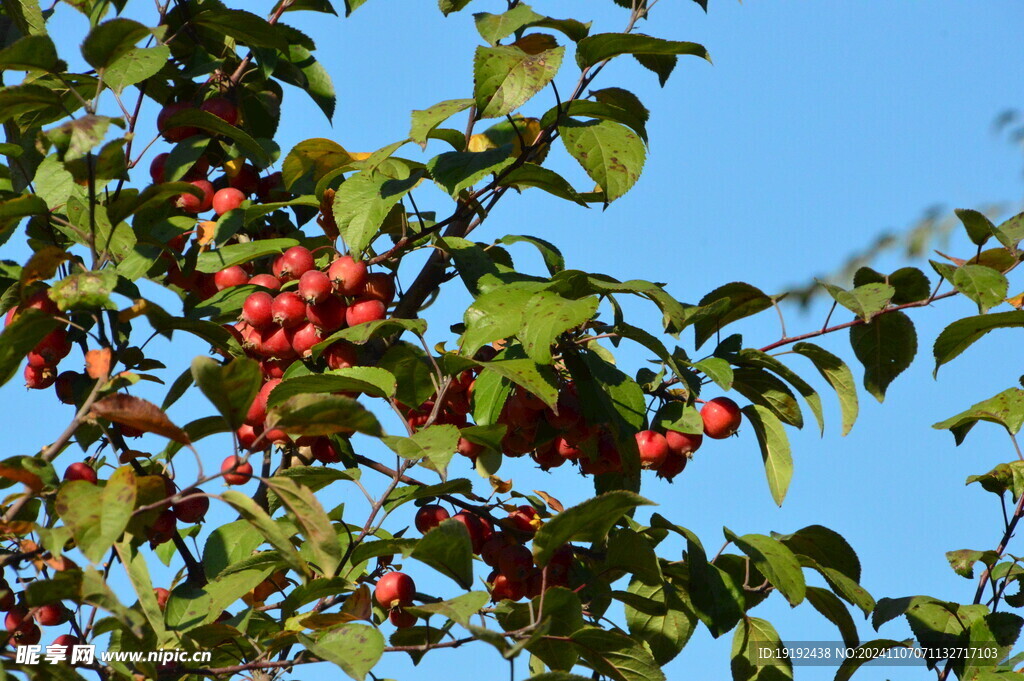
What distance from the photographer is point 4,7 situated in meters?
2.39

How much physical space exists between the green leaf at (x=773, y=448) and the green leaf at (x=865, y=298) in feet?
1.03

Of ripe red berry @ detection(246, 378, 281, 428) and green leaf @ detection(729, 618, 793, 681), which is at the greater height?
ripe red berry @ detection(246, 378, 281, 428)

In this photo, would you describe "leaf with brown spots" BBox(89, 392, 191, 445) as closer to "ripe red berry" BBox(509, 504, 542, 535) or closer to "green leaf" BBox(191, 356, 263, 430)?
"green leaf" BBox(191, 356, 263, 430)

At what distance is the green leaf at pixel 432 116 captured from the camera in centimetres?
197

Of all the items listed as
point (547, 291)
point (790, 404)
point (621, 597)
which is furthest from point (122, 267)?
point (790, 404)

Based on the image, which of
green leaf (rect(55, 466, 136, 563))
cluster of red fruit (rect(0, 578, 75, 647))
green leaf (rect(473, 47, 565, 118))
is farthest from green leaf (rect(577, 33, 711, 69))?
cluster of red fruit (rect(0, 578, 75, 647))

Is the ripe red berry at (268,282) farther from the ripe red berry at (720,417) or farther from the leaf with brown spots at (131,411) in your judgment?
the ripe red berry at (720,417)

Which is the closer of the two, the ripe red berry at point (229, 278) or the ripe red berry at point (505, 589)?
the ripe red berry at point (505, 589)

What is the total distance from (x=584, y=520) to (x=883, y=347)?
91 cm

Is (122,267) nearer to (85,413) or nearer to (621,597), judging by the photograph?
(85,413)

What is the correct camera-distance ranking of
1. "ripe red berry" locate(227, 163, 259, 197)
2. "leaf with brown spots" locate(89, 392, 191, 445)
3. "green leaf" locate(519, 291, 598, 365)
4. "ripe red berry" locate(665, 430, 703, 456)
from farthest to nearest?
1. "ripe red berry" locate(227, 163, 259, 197)
2. "ripe red berry" locate(665, 430, 703, 456)
3. "green leaf" locate(519, 291, 598, 365)
4. "leaf with brown spots" locate(89, 392, 191, 445)

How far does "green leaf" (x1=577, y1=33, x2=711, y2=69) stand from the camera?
1842mm

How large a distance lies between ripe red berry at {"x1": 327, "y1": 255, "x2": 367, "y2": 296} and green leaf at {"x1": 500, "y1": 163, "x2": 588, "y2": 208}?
0.35 m

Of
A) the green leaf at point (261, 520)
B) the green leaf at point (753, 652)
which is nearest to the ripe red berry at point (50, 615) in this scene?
the green leaf at point (261, 520)
